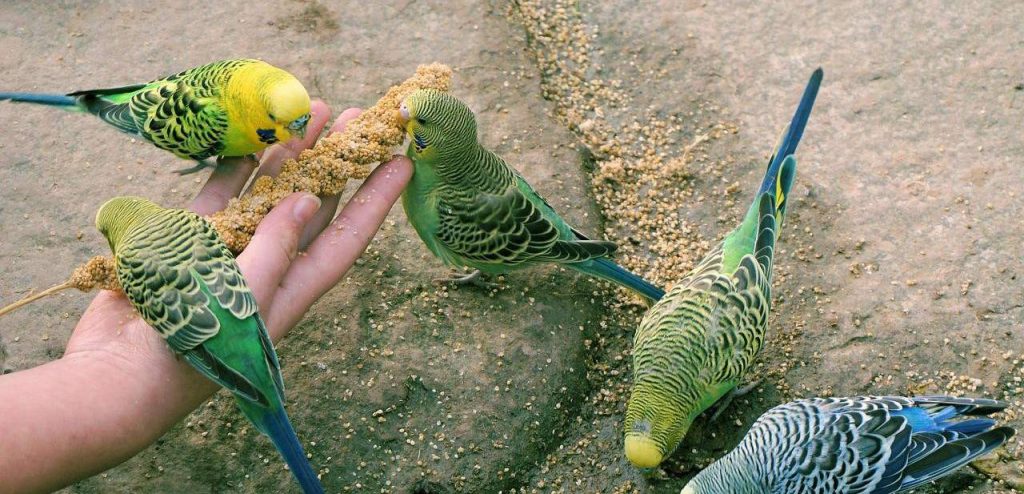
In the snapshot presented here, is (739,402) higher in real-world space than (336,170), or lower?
lower

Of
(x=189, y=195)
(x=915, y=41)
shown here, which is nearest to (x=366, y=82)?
(x=189, y=195)

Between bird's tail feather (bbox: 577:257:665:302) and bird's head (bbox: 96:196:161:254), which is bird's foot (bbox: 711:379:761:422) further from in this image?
bird's head (bbox: 96:196:161:254)

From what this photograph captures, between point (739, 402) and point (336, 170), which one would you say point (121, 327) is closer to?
point (336, 170)

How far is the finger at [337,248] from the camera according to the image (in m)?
3.94

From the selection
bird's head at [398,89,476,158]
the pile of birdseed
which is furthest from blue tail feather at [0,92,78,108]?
bird's head at [398,89,476,158]

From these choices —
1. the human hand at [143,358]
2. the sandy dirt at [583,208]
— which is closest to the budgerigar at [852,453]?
the sandy dirt at [583,208]

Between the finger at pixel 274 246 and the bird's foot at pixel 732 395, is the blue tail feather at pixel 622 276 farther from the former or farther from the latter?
the finger at pixel 274 246

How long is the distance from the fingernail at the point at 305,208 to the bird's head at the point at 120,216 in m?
0.57

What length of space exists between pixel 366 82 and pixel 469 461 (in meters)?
2.46

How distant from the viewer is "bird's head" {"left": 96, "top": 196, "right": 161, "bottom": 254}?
3822mm

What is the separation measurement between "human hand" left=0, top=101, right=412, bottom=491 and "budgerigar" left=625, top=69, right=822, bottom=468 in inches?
54.8

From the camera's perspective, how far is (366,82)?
5547mm

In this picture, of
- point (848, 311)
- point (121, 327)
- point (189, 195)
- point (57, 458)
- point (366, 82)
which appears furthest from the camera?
point (366, 82)

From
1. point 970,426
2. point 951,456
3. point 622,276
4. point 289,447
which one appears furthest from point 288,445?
point 970,426
